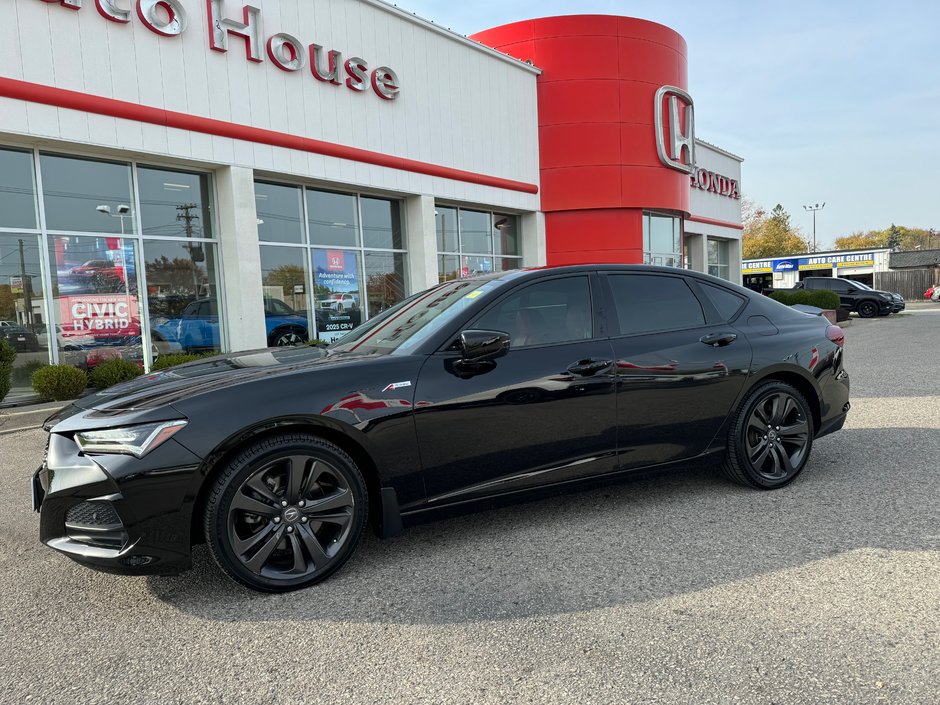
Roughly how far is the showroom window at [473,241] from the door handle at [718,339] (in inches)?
411

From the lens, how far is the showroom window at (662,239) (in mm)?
18766

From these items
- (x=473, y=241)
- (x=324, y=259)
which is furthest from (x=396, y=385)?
(x=473, y=241)

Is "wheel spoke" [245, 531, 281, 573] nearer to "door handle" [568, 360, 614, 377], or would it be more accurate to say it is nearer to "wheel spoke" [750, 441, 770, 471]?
"door handle" [568, 360, 614, 377]

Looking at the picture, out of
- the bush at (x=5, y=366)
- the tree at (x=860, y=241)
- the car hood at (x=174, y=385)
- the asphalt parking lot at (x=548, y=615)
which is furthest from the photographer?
the tree at (x=860, y=241)

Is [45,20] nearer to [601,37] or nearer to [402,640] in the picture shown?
[402,640]

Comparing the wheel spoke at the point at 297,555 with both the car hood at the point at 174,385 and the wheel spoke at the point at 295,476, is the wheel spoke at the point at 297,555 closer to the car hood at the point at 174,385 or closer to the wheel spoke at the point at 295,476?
the wheel spoke at the point at 295,476

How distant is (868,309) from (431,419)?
1126 inches

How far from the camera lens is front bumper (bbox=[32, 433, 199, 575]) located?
105 inches

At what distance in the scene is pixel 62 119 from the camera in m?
8.66

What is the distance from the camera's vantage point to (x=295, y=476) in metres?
2.95

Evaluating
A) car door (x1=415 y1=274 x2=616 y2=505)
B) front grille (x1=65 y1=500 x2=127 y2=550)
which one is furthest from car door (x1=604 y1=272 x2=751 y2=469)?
front grille (x1=65 y1=500 x2=127 y2=550)

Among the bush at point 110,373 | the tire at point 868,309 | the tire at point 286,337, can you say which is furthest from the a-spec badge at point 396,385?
the tire at point 868,309

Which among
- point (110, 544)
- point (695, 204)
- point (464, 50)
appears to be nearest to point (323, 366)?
point (110, 544)

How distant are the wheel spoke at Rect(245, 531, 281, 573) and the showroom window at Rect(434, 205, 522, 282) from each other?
1178cm
